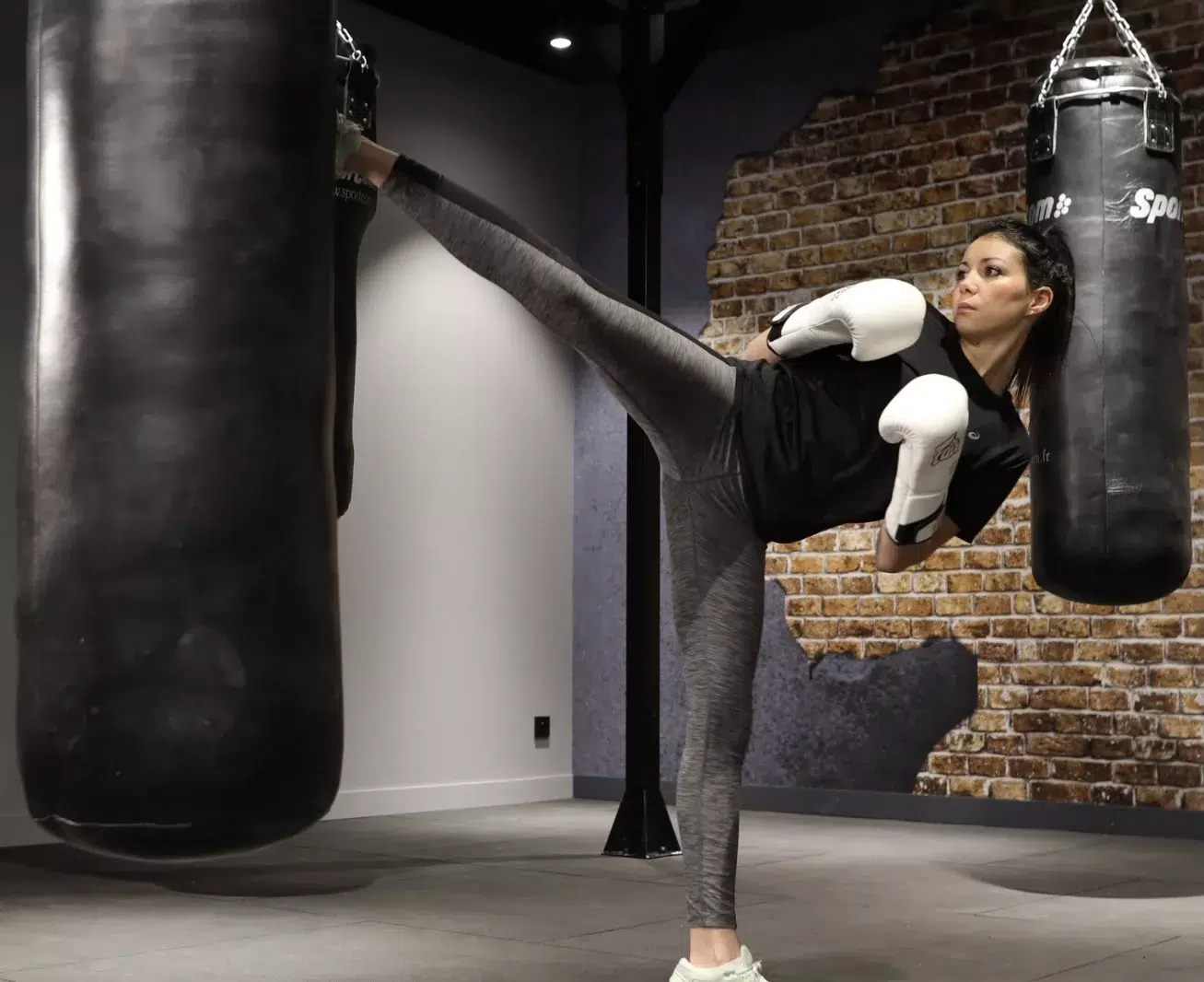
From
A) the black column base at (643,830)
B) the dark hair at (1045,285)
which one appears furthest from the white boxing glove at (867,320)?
the black column base at (643,830)

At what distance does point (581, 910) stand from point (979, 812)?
7.16ft

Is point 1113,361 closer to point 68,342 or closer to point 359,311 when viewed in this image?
point 68,342

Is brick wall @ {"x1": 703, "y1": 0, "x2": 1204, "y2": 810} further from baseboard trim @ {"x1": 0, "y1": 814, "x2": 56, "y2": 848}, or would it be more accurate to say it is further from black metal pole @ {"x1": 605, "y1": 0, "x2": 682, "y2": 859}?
baseboard trim @ {"x1": 0, "y1": 814, "x2": 56, "y2": 848}

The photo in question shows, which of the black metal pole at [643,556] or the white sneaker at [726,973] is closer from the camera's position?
the white sneaker at [726,973]

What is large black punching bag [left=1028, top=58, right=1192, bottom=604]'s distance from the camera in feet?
10.4

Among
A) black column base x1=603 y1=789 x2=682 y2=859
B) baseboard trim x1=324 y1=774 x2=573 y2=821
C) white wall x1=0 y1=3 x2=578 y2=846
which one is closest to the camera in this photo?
black column base x1=603 y1=789 x2=682 y2=859

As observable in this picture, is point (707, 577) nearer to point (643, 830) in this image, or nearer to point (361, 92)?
point (361, 92)

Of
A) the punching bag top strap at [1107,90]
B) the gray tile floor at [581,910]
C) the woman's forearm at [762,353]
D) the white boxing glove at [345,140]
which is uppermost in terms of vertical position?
the punching bag top strap at [1107,90]

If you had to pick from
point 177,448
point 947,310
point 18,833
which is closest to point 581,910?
point 18,833

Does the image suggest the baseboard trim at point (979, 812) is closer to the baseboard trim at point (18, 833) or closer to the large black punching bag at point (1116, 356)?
the large black punching bag at point (1116, 356)

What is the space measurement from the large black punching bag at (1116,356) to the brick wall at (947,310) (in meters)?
1.70

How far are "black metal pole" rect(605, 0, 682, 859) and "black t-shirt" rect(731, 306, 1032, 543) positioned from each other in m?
2.00

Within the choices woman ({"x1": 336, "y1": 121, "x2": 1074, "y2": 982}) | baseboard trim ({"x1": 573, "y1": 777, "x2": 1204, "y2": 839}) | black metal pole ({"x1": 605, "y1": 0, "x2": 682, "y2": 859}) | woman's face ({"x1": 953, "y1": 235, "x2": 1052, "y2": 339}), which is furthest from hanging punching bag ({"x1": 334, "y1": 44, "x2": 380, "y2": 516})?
baseboard trim ({"x1": 573, "y1": 777, "x2": 1204, "y2": 839})

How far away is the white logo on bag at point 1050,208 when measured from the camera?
10.7ft
